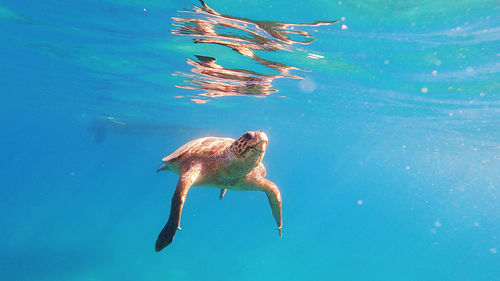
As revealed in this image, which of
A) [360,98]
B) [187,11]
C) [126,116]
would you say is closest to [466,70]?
[360,98]

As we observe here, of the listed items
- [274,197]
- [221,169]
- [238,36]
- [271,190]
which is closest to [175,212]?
[221,169]

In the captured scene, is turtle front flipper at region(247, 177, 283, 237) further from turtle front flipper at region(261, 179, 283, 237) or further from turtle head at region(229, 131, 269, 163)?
turtle head at region(229, 131, 269, 163)

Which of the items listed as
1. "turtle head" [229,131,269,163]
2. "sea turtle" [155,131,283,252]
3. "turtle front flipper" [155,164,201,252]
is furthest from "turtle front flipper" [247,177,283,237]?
"turtle head" [229,131,269,163]

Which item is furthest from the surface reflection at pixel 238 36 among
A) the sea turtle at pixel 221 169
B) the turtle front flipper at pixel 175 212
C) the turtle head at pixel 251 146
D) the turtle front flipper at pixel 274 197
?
the turtle front flipper at pixel 274 197

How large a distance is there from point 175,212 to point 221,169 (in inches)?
65.0

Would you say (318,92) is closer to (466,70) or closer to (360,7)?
(466,70)

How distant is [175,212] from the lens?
4.66 meters

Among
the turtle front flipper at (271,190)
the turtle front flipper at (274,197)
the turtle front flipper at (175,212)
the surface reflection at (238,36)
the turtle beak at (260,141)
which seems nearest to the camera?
the turtle front flipper at (175,212)

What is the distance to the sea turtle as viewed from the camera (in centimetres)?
456

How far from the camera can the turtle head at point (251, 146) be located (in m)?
4.55

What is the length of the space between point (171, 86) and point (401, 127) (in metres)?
19.0

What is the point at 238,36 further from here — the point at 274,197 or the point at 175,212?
the point at 175,212

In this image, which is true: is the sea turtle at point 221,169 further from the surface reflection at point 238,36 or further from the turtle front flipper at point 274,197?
the surface reflection at point 238,36

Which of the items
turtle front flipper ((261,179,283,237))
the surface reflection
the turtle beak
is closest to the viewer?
the turtle beak
